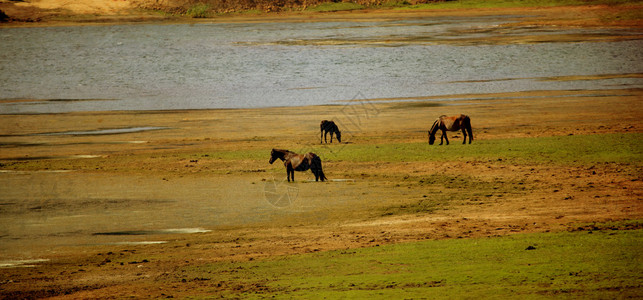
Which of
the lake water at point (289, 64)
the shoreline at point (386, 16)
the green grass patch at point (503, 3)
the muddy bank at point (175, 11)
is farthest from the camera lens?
the green grass patch at point (503, 3)

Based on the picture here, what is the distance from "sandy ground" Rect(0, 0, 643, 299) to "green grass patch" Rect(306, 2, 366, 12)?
207 feet

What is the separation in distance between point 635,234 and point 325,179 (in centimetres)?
858

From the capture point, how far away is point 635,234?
12.8 meters

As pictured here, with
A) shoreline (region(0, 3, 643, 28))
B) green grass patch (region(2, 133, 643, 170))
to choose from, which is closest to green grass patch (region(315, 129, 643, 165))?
green grass patch (region(2, 133, 643, 170))

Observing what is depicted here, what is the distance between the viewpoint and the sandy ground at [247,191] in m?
14.1

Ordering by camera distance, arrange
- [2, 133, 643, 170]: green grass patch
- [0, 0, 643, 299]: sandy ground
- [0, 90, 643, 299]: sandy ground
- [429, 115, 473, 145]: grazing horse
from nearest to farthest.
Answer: [0, 90, 643, 299]: sandy ground
[0, 0, 643, 299]: sandy ground
[2, 133, 643, 170]: green grass patch
[429, 115, 473, 145]: grazing horse

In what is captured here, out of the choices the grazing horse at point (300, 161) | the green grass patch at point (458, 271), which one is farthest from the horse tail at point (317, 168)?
the green grass patch at point (458, 271)

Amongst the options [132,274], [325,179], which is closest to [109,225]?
[132,274]

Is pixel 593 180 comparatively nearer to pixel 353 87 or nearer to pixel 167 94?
pixel 353 87

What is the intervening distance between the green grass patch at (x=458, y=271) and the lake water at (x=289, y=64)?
22223mm

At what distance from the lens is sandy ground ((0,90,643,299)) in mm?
14008

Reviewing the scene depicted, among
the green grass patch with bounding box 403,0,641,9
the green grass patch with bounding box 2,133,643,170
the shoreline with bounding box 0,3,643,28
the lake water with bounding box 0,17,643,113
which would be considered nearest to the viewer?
the green grass patch with bounding box 2,133,643,170

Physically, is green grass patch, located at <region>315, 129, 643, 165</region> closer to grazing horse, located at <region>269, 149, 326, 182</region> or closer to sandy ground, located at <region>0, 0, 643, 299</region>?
sandy ground, located at <region>0, 0, 643, 299</region>

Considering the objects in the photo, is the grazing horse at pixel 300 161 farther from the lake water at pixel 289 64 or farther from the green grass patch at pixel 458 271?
the lake water at pixel 289 64
